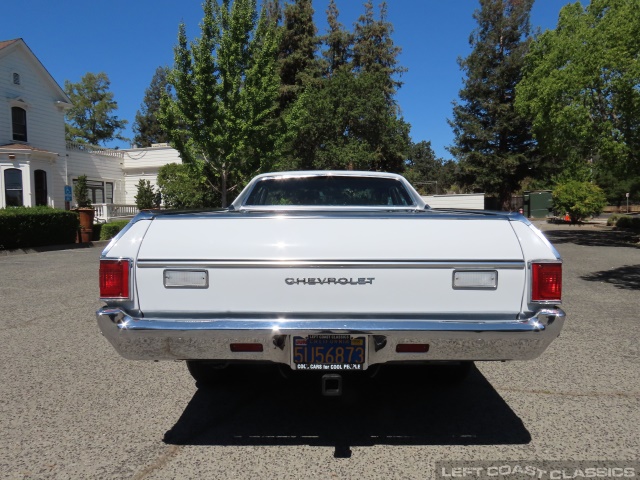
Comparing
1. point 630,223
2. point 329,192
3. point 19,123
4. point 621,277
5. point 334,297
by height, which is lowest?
point 621,277

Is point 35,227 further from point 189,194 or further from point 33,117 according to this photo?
point 33,117

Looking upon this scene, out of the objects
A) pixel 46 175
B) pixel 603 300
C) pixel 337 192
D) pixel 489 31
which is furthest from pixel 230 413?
pixel 489 31

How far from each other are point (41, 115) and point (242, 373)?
26367 millimetres

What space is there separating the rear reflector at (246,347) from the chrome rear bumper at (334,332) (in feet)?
0.08

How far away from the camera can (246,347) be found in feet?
9.50

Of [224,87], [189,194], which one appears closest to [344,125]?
[189,194]

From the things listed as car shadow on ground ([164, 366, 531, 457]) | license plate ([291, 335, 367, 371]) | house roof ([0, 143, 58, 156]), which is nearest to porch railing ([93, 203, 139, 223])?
house roof ([0, 143, 58, 156])

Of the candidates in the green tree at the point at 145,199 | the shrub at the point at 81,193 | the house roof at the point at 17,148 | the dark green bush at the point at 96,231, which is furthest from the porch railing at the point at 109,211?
the dark green bush at the point at 96,231

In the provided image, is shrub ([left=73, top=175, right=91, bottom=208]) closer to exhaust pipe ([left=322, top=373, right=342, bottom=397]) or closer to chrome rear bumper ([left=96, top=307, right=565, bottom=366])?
chrome rear bumper ([left=96, top=307, right=565, bottom=366])

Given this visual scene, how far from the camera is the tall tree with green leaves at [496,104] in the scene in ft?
121

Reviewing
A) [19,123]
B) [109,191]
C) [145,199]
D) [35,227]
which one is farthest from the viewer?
[109,191]

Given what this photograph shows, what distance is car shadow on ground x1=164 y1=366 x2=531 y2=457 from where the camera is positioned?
10.9 feet

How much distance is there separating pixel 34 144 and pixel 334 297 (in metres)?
27.2

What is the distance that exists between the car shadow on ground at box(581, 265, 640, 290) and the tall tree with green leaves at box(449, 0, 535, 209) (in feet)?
86.2
